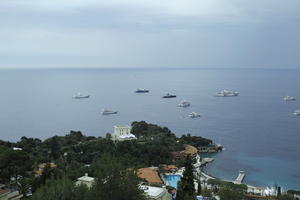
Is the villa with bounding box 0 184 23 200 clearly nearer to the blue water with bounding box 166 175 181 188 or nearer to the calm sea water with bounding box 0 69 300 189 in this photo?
the blue water with bounding box 166 175 181 188

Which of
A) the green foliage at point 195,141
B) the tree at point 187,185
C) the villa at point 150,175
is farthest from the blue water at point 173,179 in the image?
the green foliage at point 195,141

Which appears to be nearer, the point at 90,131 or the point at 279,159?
the point at 279,159

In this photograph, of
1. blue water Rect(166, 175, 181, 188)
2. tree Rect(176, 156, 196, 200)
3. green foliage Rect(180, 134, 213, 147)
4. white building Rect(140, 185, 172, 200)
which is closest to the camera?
tree Rect(176, 156, 196, 200)

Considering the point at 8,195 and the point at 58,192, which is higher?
the point at 58,192

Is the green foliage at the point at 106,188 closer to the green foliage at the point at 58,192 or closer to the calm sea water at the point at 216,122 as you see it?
the green foliage at the point at 58,192

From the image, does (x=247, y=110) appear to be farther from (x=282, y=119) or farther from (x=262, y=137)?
(x=262, y=137)

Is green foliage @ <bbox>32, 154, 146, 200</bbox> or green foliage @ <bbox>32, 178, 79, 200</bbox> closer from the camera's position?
green foliage @ <bbox>32, 178, 79, 200</bbox>

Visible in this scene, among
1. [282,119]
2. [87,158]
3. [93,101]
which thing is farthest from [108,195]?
[93,101]

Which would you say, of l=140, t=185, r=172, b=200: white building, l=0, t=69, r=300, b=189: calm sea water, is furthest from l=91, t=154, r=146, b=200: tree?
l=0, t=69, r=300, b=189: calm sea water

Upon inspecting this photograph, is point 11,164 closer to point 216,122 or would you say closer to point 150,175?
point 150,175

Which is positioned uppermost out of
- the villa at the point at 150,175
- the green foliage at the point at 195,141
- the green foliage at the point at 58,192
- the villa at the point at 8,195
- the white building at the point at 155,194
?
the green foliage at the point at 58,192

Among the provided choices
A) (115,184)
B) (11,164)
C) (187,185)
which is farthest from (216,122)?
(115,184)
